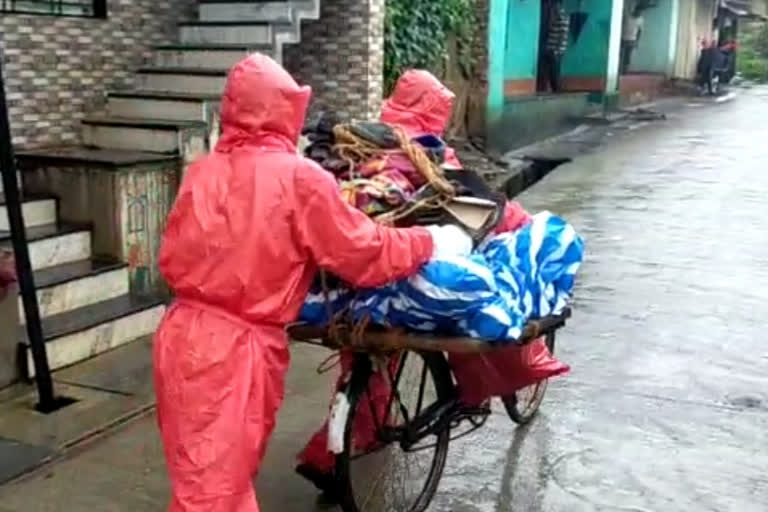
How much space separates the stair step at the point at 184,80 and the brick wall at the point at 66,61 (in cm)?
16

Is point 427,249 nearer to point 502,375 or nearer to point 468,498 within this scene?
point 502,375

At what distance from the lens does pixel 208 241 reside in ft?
9.80

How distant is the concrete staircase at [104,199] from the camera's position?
570 centimetres

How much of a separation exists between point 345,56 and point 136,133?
2.23m

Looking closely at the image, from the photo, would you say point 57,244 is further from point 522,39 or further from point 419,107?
point 522,39

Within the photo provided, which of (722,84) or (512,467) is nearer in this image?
(512,467)

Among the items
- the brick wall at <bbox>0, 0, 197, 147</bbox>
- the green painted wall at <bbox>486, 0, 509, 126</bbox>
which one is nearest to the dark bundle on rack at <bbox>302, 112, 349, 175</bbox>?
the brick wall at <bbox>0, 0, 197, 147</bbox>

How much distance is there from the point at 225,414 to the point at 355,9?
18.9ft

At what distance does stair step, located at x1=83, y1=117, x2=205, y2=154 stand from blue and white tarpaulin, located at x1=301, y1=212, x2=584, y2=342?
133 inches

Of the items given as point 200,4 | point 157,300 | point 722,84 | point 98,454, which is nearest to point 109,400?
point 98,454

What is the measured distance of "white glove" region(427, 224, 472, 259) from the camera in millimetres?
3357

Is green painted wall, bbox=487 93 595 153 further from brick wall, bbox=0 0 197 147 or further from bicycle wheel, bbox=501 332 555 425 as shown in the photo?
bicycle wheel, bbox=501 332 555 425

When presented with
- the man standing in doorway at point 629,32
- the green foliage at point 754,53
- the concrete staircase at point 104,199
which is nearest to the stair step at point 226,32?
the concrete staircase at point 104,199

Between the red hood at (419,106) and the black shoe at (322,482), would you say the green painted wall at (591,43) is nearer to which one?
the red hood at (419,106)
